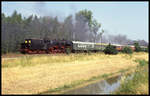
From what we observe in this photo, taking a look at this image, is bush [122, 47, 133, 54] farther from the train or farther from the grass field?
the grass field

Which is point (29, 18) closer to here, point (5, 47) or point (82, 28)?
point (82, 28)

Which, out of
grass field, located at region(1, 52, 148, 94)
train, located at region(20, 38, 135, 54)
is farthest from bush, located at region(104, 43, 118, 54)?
grass field, located at region(1, 52, 148, 94)

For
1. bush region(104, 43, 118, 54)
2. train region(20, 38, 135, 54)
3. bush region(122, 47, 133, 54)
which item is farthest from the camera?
bush region(122, 47, 133, 54)

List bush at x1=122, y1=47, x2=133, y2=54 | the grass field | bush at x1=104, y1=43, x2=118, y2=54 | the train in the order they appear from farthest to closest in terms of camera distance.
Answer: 1. bush at x1=122, y1=47, x2=133, y2=54
2. bush at x1=104, y1=43, x2=118, y2=54
3. the train
4. the grass field

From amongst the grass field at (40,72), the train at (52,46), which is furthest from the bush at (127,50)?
the grass field at (40,72)

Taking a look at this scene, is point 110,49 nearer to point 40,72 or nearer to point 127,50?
point 127,50

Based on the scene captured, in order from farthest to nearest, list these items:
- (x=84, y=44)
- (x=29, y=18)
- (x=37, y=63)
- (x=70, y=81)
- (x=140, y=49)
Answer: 1. (x=140, y=49)
2. (x=29, y=18)
3. (x=84, y=44)
4. (x=37, y=63)
5. (x=70, y=81)

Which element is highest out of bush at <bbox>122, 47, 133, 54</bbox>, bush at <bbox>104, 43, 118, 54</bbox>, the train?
the train

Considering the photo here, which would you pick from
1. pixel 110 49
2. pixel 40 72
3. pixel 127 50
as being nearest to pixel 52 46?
pixel 40 72

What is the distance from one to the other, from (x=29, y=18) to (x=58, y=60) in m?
23.4

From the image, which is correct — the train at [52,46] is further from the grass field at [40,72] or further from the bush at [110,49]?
the grass field at [40,72]

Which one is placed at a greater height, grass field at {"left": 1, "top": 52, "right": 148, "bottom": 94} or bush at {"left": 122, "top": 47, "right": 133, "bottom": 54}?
grass field at {"left": 1, "top": 52, "right": 148, "bottom": 94}

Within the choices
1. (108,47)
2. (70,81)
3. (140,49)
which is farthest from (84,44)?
(140,49)

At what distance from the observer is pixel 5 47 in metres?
29.2
